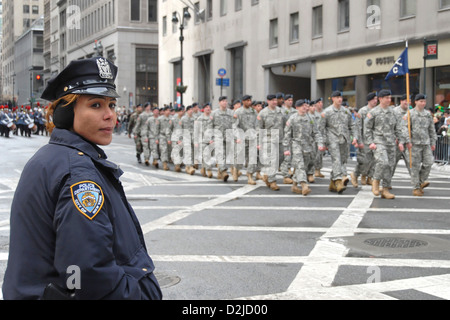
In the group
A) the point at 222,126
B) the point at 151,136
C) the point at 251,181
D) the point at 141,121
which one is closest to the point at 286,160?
Result: the point at 251,181

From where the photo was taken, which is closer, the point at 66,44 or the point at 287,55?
the point at 287,55

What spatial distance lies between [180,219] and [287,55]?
26.8 metres

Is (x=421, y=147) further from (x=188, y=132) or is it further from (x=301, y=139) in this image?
(x=188, y=132)

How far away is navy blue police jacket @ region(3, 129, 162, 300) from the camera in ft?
7.15

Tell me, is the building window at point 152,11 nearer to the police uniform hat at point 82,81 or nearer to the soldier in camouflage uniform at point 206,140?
the soldier in camouflage uniform at point 206,140

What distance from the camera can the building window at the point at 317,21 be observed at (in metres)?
33.1

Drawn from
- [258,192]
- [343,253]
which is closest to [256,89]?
[258,192]

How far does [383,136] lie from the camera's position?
1273 centimetres

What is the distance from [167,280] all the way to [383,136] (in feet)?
25.4

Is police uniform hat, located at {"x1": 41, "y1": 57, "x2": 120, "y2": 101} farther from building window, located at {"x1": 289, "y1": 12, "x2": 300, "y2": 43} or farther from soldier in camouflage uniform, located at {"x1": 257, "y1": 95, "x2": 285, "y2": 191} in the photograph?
building window, located at {"x1": 289, "y1": 12, "x2": 300, "y2": 43}

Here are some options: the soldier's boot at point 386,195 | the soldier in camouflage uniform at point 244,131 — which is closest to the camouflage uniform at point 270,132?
the soldier in camouflage uniform at point 244,131

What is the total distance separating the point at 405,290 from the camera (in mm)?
5656

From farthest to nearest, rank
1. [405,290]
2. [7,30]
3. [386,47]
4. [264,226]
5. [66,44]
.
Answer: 1. [7,30]
2. [66,44]
3. [386,47]
4. [264,226]
5. [405,290]
